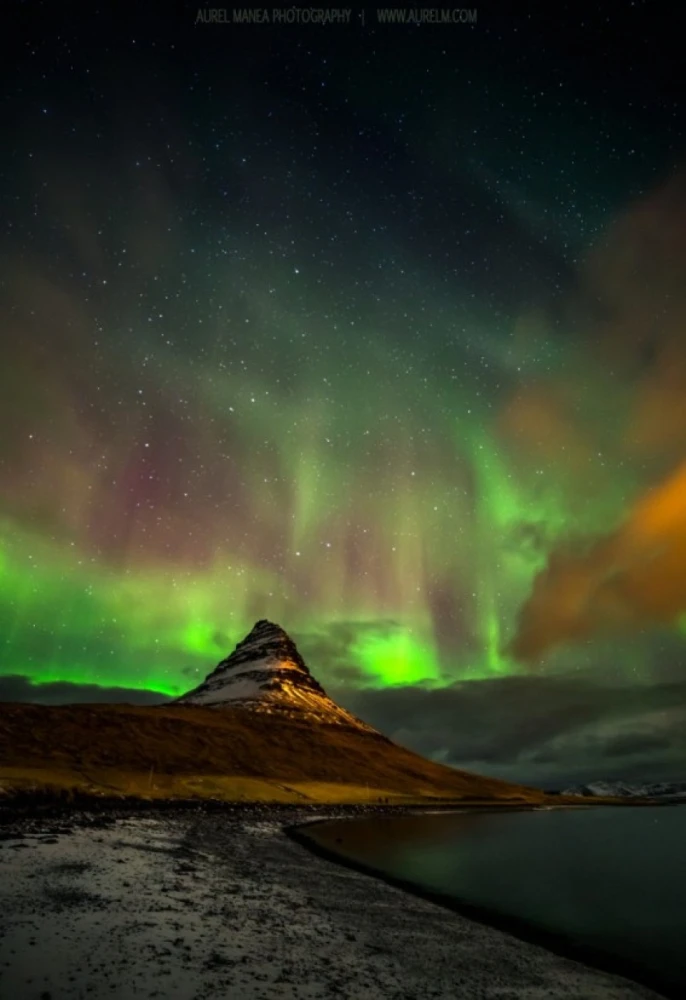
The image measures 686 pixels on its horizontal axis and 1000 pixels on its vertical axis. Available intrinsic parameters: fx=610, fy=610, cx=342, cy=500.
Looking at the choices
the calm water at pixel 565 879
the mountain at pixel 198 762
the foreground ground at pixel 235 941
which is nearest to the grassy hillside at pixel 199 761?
the mountain at pixel 198 762

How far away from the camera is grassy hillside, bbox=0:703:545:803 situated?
3366 inches

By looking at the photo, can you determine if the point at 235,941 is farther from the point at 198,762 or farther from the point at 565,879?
the point at 198,762

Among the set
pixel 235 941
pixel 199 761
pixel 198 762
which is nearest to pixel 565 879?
pixel 235 941

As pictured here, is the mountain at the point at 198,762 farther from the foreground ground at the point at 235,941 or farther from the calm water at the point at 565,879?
the foreground ground at the point at 235,941

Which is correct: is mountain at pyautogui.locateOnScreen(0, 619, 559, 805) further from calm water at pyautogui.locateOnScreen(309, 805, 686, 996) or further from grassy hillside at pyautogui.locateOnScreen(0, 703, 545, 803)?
calm water at pyautogui.locateOnScreen(309, 805, 686, 996)

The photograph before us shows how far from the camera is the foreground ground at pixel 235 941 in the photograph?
11477 mm

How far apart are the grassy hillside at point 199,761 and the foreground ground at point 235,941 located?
40.3m

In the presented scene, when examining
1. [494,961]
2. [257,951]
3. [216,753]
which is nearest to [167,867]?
[257,951]

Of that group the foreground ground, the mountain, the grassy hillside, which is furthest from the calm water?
the grassy hillside

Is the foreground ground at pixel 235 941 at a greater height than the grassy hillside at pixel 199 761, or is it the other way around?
the grassy hillside at pixel 199 761

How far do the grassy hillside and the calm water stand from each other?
35614mm

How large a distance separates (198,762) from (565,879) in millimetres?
107172

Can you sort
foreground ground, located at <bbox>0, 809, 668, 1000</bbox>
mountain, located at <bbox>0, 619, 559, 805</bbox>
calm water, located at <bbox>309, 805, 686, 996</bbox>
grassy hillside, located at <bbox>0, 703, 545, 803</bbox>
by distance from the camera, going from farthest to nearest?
1. grassy hillside, located at <bbox>0, 703, 545, 803</bbox>
2. mountain, located at <bbox>0, 619, 559, 805</bbox>
3. calm water, located at <bbox>309, 805, 686, 996</bbox>
4. foreground ground, located at <bbox>0, 809, 668, 1000</bbox>

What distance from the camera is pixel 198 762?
12681cm
